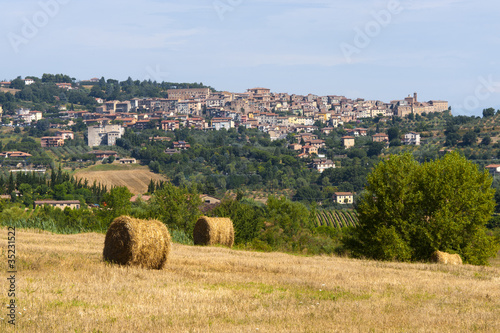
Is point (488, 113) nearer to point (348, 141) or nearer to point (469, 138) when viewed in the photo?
point (348, 141)

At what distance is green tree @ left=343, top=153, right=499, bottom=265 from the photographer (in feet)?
73.7

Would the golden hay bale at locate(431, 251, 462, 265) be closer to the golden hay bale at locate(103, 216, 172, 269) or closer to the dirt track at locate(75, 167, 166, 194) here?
the golden hay bale at locate(103, 216, 172, 269)

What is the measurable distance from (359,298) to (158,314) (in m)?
3.82

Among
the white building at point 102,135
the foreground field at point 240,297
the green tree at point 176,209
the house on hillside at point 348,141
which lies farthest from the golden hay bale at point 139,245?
the house on hillside at point 348,141

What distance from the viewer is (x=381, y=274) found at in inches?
572

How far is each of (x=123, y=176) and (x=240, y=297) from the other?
401 ft

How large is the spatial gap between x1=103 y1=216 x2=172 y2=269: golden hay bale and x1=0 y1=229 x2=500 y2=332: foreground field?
404mm

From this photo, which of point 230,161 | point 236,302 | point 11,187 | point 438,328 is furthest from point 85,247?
point 230,161

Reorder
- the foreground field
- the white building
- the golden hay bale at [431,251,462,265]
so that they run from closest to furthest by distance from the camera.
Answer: the foreground field < the golden hay bale at [431,251,462,265] < the white building

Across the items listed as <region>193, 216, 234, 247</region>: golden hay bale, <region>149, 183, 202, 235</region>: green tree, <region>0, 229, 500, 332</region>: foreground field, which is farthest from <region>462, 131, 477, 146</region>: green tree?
<region>0, 229, 500, 332</region>: foreground field

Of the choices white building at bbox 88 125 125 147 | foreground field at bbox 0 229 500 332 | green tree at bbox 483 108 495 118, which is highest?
green tree at bbox 483 108 495 118

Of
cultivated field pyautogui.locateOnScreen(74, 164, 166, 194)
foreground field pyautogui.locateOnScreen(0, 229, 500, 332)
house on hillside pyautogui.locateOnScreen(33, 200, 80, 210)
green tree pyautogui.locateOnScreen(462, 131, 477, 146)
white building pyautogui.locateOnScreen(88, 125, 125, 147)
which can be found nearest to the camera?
foreground field pyautogui.locateOnScreen(0, 229, 500, 332)

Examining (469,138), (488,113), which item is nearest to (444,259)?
(469,138)

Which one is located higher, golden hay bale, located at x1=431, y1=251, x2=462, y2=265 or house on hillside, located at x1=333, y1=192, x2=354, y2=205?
golden hay bale, located at x1=431, y1=251, x2=462, y2=265
